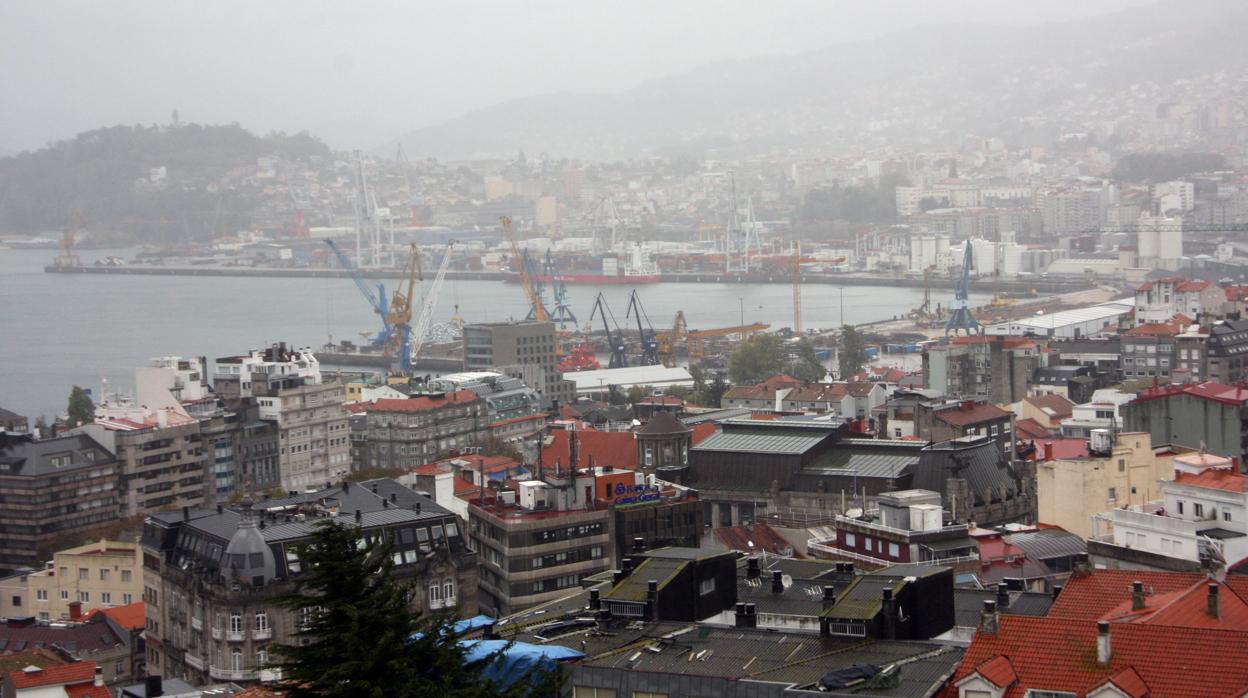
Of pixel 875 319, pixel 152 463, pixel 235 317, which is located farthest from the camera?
pixel 235 317

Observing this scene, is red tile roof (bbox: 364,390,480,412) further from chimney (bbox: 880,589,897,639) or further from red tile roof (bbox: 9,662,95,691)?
chimney (bbox: 880,589,897,639)

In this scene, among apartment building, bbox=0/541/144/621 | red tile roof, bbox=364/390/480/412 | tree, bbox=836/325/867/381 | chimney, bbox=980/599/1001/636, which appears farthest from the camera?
tree, bbox=836/325/867/381

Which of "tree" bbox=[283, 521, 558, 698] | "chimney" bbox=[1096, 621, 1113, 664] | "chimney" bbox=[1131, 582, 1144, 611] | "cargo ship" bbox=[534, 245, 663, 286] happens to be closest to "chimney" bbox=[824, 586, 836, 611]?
"chimney" bbox=[1131, 582, 1144, 611]

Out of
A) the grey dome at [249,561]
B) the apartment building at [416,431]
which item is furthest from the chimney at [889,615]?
the apartment building at [416,431]

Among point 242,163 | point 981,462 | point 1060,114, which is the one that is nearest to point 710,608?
point 981,462

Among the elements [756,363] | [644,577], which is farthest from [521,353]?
[644,577]

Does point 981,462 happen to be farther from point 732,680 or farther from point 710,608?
point 732,680
